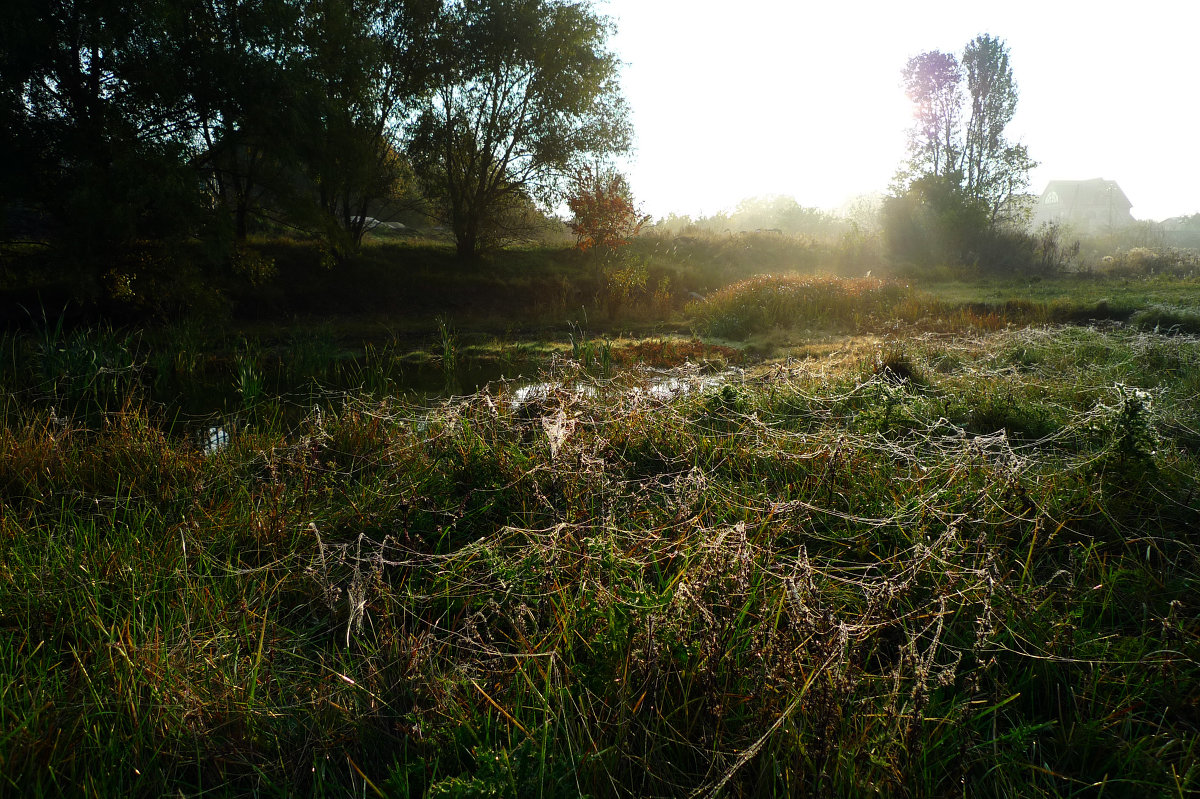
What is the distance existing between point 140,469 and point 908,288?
16286 millimetres

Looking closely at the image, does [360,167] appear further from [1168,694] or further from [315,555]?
[1168,694]

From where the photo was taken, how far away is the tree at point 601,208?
20547 millimetres

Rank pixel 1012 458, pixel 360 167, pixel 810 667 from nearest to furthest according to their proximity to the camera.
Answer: pixel 810 667 < pixel 1012 458 < pixel 360 167

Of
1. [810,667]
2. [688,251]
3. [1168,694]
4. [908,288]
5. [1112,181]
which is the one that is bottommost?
[1168,694]

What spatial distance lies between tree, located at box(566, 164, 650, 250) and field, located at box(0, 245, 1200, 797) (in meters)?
17.0

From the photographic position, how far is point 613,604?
6.77 ft

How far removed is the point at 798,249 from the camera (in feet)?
89.2

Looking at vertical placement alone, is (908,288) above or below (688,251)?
below

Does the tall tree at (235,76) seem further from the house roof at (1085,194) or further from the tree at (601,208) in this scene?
the house roof at (1085,194)

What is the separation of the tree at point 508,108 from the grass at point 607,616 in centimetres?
1783

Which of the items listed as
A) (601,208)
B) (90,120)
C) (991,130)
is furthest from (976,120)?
(90,120)

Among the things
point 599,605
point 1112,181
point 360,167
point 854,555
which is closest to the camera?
point 599,605

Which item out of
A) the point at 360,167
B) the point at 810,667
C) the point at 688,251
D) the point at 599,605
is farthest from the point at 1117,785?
the point at 688,251

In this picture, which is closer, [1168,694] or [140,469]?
[1168,694]
